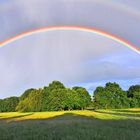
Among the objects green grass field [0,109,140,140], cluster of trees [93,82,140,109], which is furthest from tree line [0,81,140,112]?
green grass field [0,109,140,140]

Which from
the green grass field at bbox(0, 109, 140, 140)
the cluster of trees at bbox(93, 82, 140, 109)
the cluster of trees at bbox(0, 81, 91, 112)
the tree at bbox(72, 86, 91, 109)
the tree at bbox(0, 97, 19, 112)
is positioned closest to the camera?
the green grass field at bbox(0, 109, 140, 140)

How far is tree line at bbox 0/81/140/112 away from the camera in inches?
4461

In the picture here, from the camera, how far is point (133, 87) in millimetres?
169625

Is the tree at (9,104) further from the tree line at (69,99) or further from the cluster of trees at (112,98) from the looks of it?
the cluster of trees at (112,98)

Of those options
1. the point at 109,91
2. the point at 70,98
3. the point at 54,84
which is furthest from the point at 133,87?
the point at 70,98

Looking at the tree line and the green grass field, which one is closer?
the green grass field

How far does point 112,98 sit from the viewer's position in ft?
433

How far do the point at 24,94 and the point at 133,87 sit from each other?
62.1 m

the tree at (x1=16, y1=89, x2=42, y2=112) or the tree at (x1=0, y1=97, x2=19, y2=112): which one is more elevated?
the tree at (x1=0, y1=97, x2=19, y2=112)

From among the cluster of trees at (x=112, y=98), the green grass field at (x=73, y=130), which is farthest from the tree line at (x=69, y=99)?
the green grass field at (x=73, y=130)

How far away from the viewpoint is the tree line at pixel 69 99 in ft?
372

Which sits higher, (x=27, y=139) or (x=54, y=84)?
(x=54, y=84)

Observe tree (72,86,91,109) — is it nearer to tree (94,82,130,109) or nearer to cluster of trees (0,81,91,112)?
cluster of trees (0,81,91,112)

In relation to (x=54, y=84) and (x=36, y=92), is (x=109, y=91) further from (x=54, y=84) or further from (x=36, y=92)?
(x=36, y=92)
